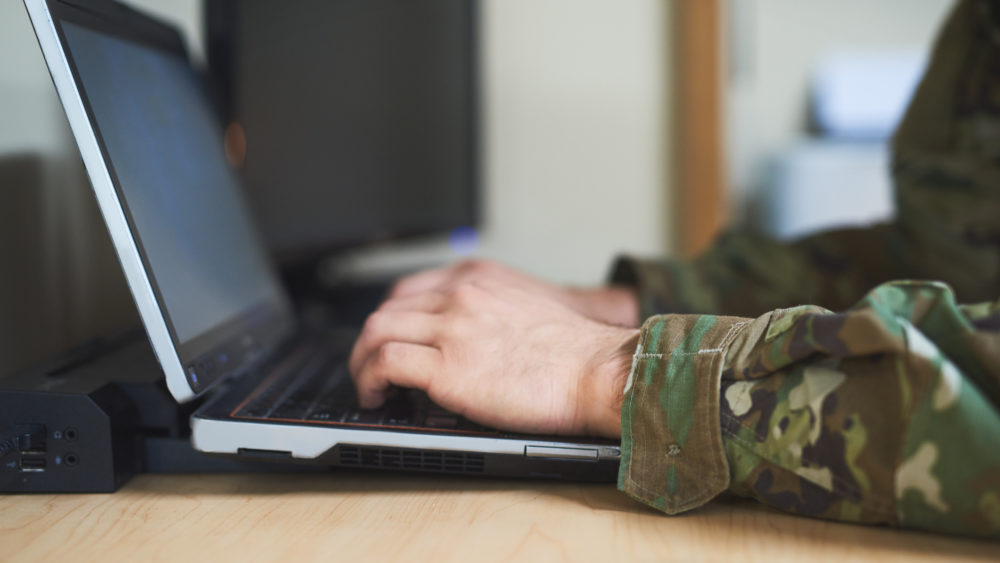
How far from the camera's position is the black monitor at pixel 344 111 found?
0.86m

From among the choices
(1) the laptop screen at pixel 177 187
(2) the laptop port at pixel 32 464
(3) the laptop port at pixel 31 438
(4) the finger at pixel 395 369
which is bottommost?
(2) the laptop port at pixel 32 464

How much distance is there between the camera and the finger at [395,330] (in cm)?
52

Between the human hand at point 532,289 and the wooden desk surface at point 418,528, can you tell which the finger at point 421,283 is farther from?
the wooden desk surface at point 418,528

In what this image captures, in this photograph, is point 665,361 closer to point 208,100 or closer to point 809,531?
point 809,531

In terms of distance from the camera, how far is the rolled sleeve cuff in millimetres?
434

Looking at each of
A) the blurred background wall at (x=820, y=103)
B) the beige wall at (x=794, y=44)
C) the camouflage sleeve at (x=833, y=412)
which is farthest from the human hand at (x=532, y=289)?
the beige wall at (x=794, y=44)

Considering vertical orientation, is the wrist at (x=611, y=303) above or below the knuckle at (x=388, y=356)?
below

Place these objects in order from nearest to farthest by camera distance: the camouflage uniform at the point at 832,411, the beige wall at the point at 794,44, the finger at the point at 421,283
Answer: the camouflage uniform at the point at 832,411, the finger at the point at 421,283, the beige wall at the point at 794,44

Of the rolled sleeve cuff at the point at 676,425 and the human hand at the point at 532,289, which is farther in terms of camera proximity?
the human hand at the point at 532,289

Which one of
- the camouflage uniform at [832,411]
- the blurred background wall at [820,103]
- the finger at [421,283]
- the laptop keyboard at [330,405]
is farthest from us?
the blurred background wall at [820,103]

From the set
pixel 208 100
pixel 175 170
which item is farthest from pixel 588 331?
pixel 208 100

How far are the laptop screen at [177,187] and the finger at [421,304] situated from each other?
5.0 inches

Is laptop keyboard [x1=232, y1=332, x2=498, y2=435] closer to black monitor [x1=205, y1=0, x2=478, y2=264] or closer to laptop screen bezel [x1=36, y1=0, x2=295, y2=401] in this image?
laptop screen bezel [x1=36, y1=0, x2=295, y2=401]

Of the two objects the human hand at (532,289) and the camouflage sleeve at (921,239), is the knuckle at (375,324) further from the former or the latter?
the camouflage sleeve at (921,239)
